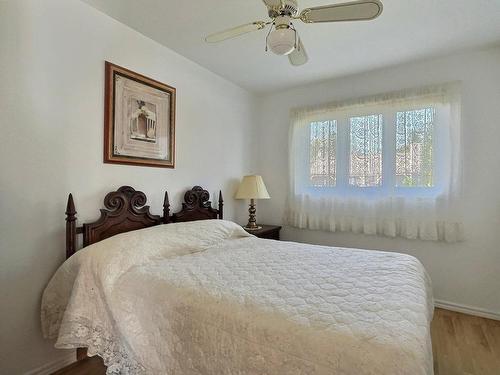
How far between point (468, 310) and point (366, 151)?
1.79 m

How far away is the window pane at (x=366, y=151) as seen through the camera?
294cm

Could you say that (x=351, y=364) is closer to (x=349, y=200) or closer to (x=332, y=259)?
(x=332, y=259)

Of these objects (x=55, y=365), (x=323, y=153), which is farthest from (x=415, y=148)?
(x=55, y=365)

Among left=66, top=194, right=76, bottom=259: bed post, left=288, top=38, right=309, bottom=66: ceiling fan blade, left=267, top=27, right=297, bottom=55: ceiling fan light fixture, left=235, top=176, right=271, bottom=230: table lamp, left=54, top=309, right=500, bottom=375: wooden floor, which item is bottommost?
left=54, top=309, right=500, bottom=375: wooden floor

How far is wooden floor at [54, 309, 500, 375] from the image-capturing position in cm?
178

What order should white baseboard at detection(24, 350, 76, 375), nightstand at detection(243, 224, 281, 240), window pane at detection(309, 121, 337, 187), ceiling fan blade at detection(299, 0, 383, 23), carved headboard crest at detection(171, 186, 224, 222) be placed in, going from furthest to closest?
1. window pane at detection(309, 121, 337, 187)
2. nightstand at detection(243, 224, 281, 240)
3. carved headboard crest at detection(171, 186, 224, 222)
4. white baseboard at detection(24, 350, 76, 375)
5. ceiling fan blade at detection(299, 0, 383, 23)

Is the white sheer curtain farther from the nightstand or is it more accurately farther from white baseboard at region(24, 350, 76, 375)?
white baseboard at region(24, 350, 76, 375)

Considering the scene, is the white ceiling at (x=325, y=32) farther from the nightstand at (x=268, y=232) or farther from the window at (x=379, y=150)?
the nightstand at (x=268, y=232)

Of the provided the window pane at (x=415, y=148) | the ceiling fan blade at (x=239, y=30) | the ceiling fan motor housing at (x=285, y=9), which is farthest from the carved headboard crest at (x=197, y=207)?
the window pane at (x=415, y=148)

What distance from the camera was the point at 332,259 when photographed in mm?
1865

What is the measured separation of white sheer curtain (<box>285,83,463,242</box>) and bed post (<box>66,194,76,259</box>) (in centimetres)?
240

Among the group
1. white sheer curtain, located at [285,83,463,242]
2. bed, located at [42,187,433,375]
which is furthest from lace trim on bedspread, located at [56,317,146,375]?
white sheer curtain, located at [285,83,463,242]

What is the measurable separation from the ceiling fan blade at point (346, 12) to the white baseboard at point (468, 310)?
2.73m

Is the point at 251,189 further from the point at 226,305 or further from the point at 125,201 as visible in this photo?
the point at 226,305
